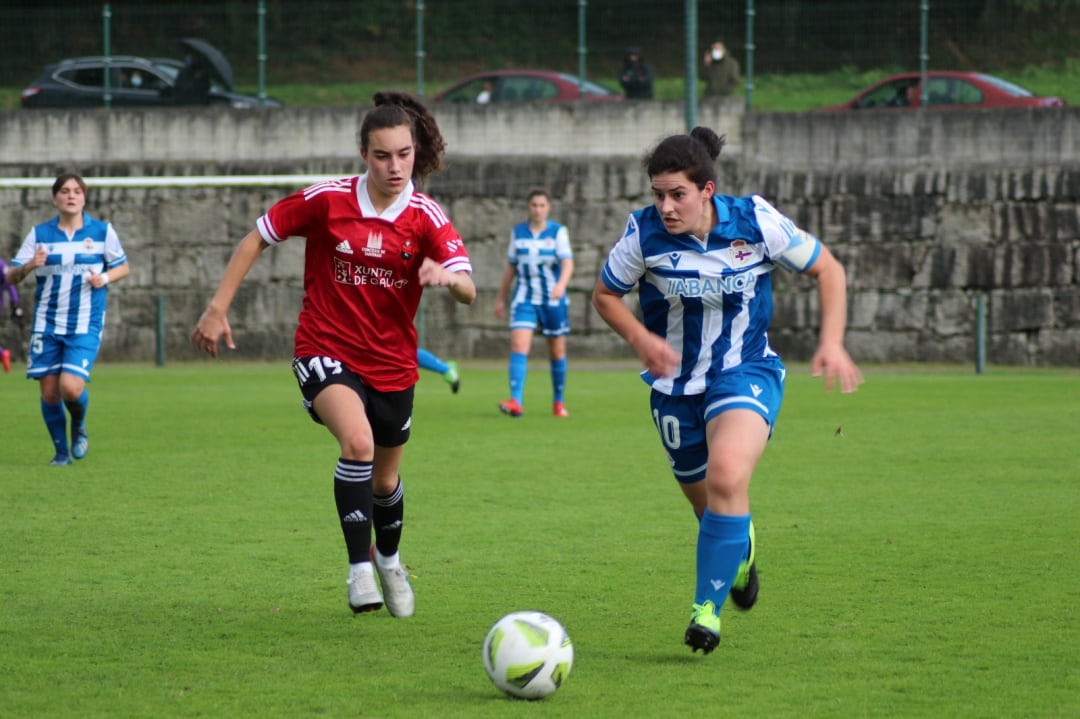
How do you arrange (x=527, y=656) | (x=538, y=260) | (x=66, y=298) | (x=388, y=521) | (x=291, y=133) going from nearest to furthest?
1. (x=527, y=656)
2. (x=388, y=521)
3. (x=66, y=298)
4. (x=538, y=260)
5. (x=291, y=133)

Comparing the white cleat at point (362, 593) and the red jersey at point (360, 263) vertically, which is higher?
the red jersey at point (360, 263)

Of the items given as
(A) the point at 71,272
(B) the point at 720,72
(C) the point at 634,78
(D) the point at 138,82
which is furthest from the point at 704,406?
(D) the point at 138,82

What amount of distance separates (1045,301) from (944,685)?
1718cm

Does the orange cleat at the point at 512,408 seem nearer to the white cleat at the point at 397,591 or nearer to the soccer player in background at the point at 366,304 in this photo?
the soccer player in background at the point at 366,304

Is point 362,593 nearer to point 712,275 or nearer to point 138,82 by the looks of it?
point 712,275

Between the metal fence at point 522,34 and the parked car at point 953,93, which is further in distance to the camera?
the metal fence at point 522,34

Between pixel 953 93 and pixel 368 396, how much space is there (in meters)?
18.1

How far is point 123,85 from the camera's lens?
2428 cm

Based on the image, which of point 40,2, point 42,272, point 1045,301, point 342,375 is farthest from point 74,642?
point 40,2

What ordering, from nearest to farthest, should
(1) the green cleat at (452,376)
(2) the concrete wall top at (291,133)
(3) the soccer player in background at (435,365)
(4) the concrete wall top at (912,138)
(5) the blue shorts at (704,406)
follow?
(5) the blue shorts at (704,406), (3) the soccer player in background at (435,365), (1) the green cleat at (452,376), (4) the concrete wall top at (912,138), (2) the concrete wall top at (291,133)

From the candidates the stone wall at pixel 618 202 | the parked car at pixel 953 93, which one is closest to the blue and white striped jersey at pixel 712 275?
the stone wall at pixel 618 202

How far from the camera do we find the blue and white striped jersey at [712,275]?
217 inches

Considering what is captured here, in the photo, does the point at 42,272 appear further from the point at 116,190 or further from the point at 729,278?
the point at 116,190

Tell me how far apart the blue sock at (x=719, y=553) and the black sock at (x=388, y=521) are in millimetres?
1385
